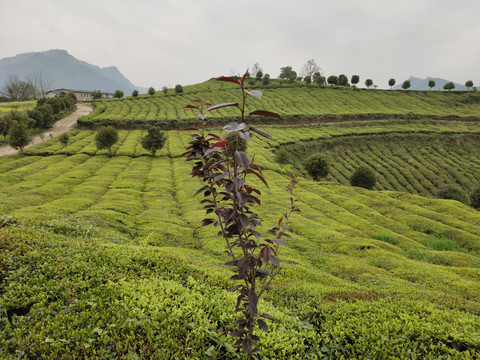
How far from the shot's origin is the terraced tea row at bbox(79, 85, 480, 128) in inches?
3007

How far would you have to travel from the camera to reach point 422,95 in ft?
377

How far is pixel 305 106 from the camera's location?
9712 centimetres

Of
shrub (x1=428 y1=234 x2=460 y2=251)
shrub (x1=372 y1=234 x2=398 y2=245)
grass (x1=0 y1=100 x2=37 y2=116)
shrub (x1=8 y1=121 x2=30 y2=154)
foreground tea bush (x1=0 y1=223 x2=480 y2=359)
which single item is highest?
grass (x1=0 y1=100 x2=37 y2=116)

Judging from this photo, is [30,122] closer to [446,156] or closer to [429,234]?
[429,234]

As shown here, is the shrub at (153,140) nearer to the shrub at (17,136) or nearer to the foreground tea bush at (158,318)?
the shrub at (17,136)

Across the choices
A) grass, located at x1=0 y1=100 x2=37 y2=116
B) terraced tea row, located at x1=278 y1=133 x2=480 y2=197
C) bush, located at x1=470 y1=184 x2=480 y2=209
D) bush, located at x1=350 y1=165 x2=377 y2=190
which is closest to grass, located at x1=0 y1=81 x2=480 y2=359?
bush, located at x1=350 y1=165 x2=377 y2=190

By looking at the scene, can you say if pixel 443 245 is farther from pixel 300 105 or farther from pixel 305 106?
pixel 300 105

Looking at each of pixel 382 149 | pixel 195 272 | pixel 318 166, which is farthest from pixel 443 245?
pixel 382 149

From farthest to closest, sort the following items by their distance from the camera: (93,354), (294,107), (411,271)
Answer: (294,107) → (411,271) → (93,354)

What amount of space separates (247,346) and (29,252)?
235 inches

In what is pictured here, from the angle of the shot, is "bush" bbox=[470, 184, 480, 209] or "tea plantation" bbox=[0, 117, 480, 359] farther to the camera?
"bush" bbox=[470, 184, 480, 209]

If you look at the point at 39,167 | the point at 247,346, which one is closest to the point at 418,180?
the point at 247,346

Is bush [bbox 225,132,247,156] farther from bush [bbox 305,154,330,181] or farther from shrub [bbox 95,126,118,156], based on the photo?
shrub [bbox 95,126,118,156]

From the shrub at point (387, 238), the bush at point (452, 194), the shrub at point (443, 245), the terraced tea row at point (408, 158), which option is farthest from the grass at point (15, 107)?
the bush at point (452, 194)
